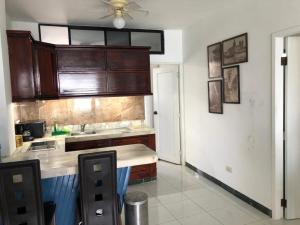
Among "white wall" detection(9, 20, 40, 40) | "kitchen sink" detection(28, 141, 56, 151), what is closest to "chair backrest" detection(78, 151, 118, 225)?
"kitchen sink" detection(28, 141, 56, 151)

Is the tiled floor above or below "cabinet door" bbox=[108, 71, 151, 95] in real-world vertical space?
below

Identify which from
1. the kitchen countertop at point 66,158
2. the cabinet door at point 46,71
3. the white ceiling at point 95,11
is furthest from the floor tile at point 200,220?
the white ceiling at point 95,11

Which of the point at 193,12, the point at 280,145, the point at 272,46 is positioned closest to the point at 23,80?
the point at 193,12

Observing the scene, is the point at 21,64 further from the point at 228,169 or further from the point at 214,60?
the point at 228,169

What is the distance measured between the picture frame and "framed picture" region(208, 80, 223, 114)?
111 mm

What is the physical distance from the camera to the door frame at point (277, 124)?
2.77 metres

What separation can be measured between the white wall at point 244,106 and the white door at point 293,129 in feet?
→ 0.61

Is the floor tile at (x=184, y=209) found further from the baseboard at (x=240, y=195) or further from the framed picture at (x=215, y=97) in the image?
the framed picture at (x=215, y=97)

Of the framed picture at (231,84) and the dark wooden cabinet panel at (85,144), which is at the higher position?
the framed picture at (231,84)

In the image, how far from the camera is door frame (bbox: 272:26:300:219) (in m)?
2.77

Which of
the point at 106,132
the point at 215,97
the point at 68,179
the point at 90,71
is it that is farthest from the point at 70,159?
the point at 215,97

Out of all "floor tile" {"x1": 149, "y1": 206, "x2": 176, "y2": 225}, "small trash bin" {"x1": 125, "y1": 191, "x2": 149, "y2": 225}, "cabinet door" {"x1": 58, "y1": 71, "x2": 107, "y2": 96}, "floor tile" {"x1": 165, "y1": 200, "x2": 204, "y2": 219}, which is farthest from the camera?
"cabinet door" {"x1": 58, "y1": 71, "x2": 107, "y2": 96}

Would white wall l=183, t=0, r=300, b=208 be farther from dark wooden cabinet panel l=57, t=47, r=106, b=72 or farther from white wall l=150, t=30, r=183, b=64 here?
dark wooden cabinet panel l=57, t=47, r=106, b=72

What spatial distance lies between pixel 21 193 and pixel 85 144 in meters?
2.16
